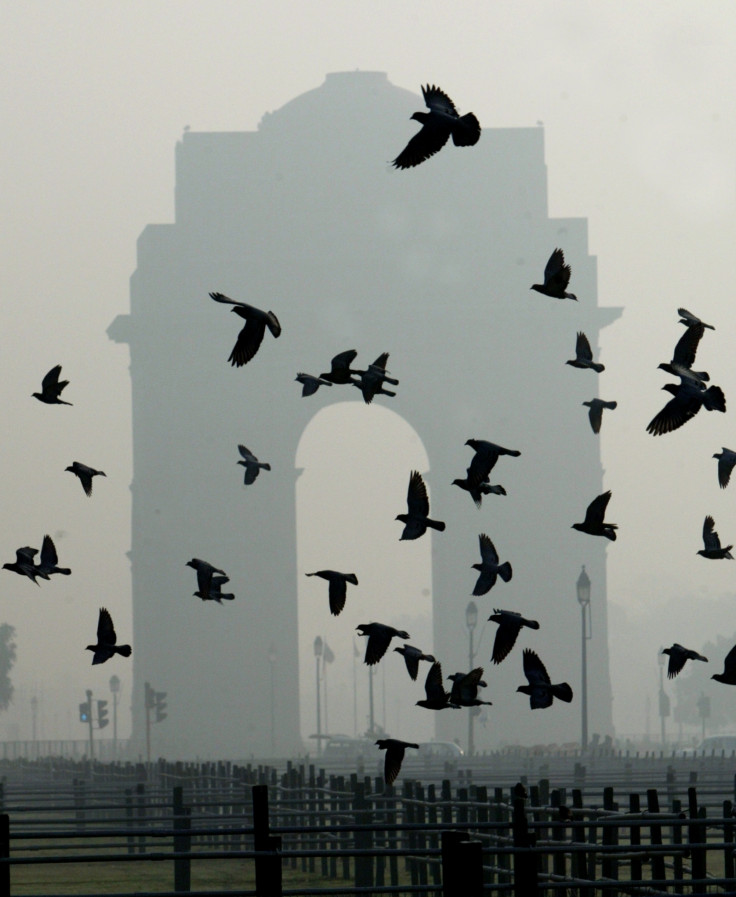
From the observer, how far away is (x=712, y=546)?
12.8m

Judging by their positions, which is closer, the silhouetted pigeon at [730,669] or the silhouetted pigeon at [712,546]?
the silhouetted pigeon at [730,669]

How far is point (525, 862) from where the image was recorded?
990cm

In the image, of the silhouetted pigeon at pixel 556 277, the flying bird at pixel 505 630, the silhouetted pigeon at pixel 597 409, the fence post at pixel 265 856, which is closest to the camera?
the fence post at pixel 265 856

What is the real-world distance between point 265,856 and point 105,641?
3.16m

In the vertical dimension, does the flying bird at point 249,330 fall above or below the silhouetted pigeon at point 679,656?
above

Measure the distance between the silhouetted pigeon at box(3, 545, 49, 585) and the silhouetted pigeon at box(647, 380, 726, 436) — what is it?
431 centimetres

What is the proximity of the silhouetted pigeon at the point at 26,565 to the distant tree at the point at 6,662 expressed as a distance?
116 metres

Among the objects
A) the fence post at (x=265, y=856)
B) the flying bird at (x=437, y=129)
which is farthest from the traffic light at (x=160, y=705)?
the flying bird at (x=437, y=129)

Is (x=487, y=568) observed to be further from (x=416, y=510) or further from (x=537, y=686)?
(x=537, y=686)

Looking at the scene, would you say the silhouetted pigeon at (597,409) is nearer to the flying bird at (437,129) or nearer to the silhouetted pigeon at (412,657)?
the silhouetted pigeon at (412,657)

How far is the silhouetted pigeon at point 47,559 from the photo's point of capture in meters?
12.7

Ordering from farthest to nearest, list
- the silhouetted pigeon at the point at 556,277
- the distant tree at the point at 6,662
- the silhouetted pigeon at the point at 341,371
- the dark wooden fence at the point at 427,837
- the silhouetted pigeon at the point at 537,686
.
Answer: the distant tree at the point at 6,662, the silhouetted pigeon at the point at 341,371, the silhouetted pigeon at the point at 556,277, the silhouetted pigeon at the point at 537,686, the dark wooden fence at the point at 427,837

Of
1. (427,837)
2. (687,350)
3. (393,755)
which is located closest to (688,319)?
(687,350)

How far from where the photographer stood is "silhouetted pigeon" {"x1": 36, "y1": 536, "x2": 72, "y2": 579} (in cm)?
1270
